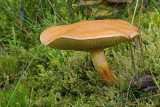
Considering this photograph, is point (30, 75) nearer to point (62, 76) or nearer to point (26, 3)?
point (62, 76)

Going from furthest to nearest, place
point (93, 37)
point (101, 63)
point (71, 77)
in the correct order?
point (71, 77) < point (101, 63) < point (93, 37)

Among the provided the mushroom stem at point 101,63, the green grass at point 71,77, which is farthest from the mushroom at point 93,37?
the green grass at point 71,77

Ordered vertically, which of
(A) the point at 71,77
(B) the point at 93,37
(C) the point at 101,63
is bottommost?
(A) the point at 71,77

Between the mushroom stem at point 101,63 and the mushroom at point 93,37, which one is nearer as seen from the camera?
the mushroom at point 93,37

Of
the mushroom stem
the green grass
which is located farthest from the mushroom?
the green grass

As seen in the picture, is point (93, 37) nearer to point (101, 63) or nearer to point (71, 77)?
point (101, 63)

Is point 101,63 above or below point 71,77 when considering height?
above

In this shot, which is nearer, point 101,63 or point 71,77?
point 101,63

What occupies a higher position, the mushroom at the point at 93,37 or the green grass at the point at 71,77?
the mushroom at the point at 93,37

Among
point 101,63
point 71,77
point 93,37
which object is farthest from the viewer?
point 71,77

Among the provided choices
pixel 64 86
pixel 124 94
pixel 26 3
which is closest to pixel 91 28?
pixel 124 94

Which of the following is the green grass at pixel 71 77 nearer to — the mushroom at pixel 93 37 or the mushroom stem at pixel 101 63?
the mushroom stem at pixel 101 63

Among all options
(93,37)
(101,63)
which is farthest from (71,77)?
(93,37)
